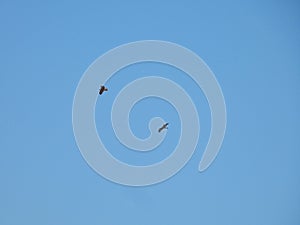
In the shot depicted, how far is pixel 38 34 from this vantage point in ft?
5.07

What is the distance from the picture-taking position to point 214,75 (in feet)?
5.62

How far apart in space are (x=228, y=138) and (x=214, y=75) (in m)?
0.32

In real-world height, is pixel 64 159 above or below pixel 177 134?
below

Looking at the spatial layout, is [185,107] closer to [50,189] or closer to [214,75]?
[214,75]

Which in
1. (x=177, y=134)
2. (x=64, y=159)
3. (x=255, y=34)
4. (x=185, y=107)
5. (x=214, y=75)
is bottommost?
(x=64, y=159)

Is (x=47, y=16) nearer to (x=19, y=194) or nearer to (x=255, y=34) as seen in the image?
(x=19, y=194)

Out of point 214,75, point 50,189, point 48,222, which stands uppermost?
point 214,75

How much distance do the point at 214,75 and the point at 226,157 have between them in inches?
16.3

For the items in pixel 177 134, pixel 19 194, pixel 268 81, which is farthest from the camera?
pixel 268 81

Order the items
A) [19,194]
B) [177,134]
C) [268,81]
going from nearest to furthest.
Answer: [19,194] → [177,134] → [268,81]

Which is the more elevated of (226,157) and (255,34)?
(255,34)

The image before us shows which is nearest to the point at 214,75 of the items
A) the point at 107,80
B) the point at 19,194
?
the point at 107,80

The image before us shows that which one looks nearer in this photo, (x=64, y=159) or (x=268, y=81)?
(x=64, y=159)

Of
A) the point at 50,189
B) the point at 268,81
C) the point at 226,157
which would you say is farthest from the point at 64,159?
the point at 268,81
